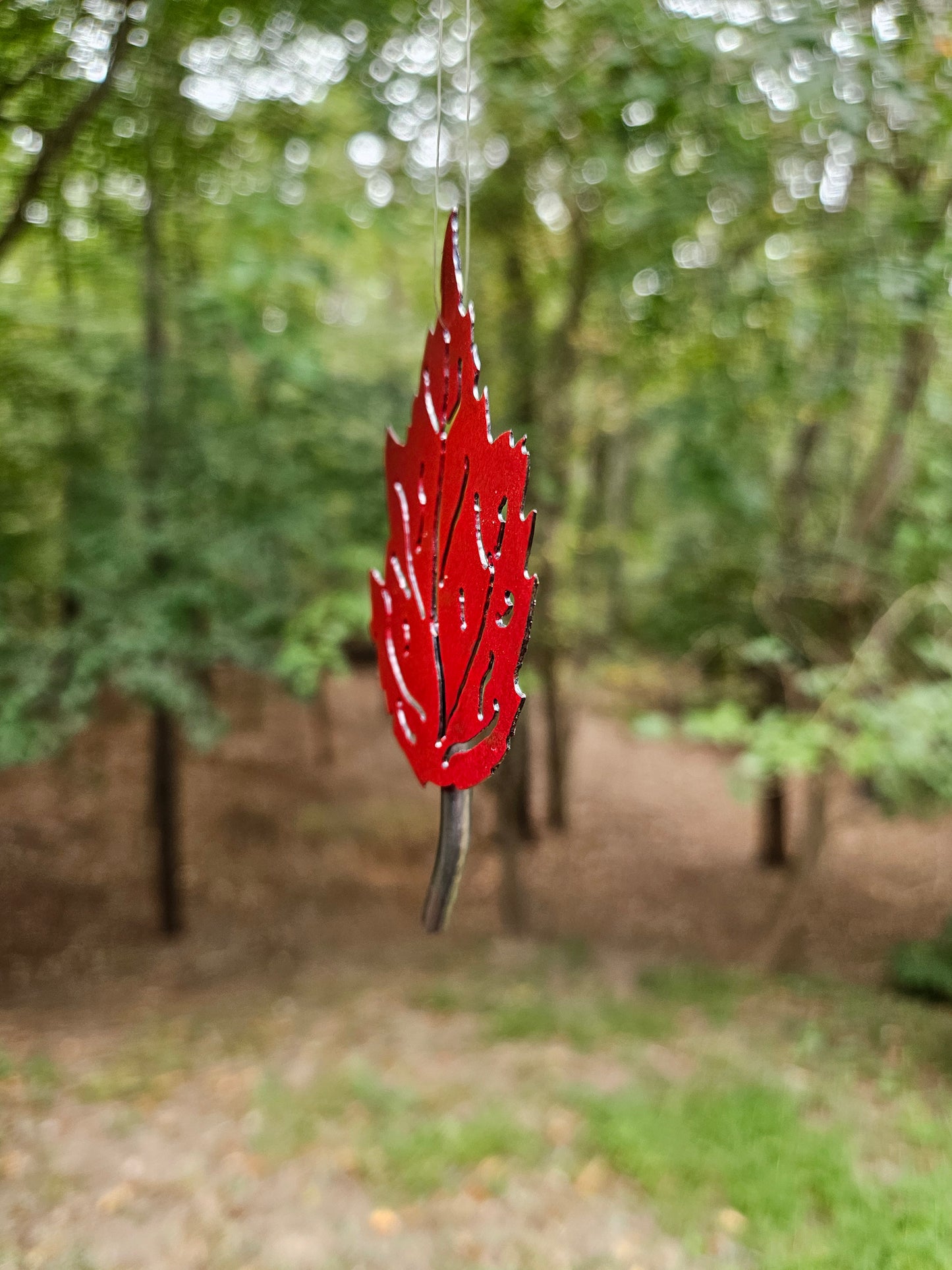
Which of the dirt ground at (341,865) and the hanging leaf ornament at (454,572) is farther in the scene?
the dirt ground at (341,865)

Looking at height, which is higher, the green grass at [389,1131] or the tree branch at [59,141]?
the tree branch at [59,141]

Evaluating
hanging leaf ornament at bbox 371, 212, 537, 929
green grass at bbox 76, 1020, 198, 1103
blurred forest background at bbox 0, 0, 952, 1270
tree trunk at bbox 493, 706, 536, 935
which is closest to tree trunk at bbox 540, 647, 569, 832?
blurred forest background at bbox 0, 0, 952, 1270

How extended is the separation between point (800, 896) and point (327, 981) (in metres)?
3.72

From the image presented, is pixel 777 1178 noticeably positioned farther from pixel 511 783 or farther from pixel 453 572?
pixel 511 783

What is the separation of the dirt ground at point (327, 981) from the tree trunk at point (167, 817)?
0.30 metres

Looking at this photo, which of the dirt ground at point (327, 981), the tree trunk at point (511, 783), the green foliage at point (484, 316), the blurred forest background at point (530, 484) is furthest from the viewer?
the tree trunk at point (511, 783)

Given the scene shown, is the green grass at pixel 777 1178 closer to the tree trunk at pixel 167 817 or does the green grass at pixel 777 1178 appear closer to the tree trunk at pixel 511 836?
the tree trunk at pixel 511 836

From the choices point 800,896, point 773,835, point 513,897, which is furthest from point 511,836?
point 773,835

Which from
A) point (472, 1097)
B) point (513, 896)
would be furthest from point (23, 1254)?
point (513, 896)

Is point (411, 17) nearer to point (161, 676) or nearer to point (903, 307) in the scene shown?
point (903, 307)

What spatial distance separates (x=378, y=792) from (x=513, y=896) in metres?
4.10

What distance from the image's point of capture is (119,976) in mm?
7297

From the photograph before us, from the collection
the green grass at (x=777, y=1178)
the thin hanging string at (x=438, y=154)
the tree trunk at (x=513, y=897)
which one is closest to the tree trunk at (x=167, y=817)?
the tree trunk at (x=513, y=897)

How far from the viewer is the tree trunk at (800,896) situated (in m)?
6.73
